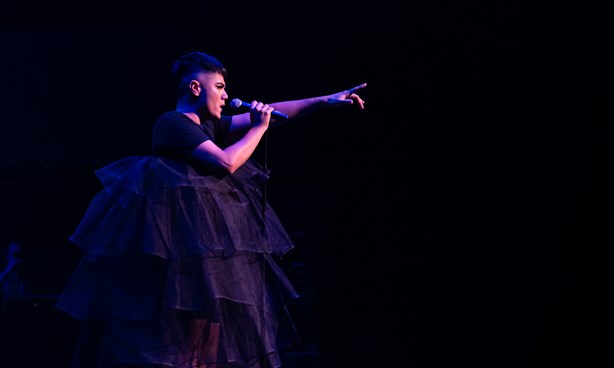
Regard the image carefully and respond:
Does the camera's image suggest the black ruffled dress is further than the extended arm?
No

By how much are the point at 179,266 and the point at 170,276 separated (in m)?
0.04

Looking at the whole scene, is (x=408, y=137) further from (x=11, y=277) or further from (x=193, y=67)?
(x=11, y=277)

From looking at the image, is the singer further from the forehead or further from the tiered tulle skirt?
the forehead

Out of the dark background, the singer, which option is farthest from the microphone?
the dark background

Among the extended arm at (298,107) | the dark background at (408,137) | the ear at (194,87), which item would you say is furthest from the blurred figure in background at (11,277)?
the ear at (194,87)

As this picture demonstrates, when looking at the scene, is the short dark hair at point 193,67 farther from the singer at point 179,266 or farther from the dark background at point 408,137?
the dark background at point 408,137

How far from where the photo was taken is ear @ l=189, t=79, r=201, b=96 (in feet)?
5.98

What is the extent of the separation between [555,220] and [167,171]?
4.85ft

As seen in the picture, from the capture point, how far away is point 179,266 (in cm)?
159

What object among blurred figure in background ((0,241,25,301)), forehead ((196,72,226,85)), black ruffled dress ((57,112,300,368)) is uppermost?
forehead ((196,72,226,85))

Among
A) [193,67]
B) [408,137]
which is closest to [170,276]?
[193,67]

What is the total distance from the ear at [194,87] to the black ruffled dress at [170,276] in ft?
0.40

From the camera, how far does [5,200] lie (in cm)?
706

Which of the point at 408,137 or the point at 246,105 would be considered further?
the point at 408,137
